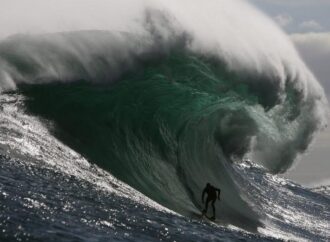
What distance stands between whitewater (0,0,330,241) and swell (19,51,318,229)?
6 centimetres

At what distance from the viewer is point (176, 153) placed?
2500cm

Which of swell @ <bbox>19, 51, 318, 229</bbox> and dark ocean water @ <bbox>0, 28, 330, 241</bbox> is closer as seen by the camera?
dark ocean water @ <bbox>0, 28, 330, 241</bbox>

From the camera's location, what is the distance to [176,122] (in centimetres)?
2659

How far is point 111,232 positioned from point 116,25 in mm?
14571

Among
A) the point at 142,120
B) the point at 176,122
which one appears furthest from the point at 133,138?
the point at 176,122

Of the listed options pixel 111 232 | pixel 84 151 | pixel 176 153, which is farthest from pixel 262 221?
pixel 111 232

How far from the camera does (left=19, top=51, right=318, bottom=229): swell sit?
67.7 ft

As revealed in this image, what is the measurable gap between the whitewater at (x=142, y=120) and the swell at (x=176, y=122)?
0.18ft

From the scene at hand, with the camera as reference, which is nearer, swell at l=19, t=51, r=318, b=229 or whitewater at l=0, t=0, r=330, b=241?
whitewater at l=0, t=0, r=330, b=241

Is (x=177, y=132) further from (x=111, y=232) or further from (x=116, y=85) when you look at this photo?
(x=111, y=232)

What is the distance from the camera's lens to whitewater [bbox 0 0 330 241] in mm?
13758

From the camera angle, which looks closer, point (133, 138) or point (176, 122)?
point (133, 138)

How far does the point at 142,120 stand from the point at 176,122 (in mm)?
2801

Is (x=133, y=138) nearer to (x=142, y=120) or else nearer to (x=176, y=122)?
(x=142, y=120)
